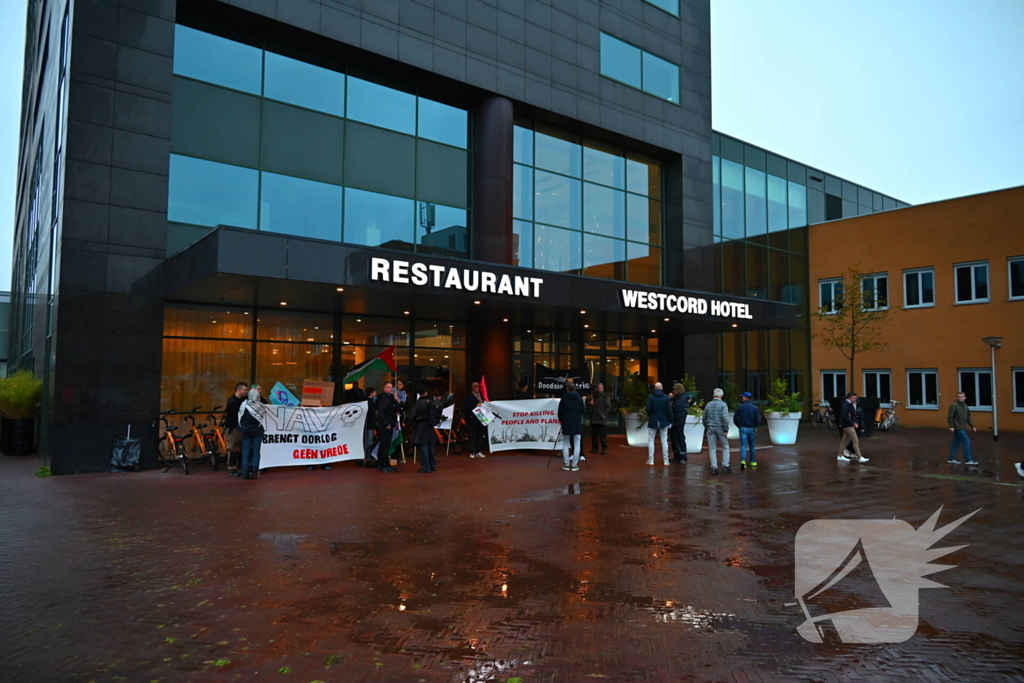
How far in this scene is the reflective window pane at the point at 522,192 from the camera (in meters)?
20.6

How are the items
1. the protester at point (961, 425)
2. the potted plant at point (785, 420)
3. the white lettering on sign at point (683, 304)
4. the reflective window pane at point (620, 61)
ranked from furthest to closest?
the reflective window pane at point (620, 61), the potted plant at point (785, 420), the white lettering on sign at point (683, 304), the protester at point (961, 425)

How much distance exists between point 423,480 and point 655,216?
1545cm

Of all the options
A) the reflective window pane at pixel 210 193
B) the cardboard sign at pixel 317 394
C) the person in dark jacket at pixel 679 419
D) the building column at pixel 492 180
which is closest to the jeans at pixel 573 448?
the person in dark jacket at pixel 679 419

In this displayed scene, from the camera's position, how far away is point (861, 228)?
1196 inches

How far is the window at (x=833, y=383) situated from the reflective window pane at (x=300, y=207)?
78.4 ft

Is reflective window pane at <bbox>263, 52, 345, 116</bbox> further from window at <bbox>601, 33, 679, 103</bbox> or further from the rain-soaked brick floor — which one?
the rain-soaked brick floor

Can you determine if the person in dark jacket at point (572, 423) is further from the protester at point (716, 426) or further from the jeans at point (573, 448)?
the protester at point (716, 426)

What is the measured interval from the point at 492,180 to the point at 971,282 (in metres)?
20.7

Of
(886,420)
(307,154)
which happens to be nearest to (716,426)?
(307,154)

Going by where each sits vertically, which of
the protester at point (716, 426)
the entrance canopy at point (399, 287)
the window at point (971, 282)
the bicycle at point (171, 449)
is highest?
the window at point (971, 282)

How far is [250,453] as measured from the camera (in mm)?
13203

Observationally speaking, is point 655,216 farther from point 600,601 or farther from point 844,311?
point 600,601

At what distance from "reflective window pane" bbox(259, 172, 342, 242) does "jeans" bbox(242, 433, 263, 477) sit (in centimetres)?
542

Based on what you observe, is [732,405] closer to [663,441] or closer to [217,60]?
[663,441]
